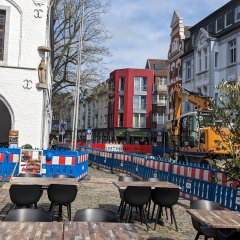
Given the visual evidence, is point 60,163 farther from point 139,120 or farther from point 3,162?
point 139,120

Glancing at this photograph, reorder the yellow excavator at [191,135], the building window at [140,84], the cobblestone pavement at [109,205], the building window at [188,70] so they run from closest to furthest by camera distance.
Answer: the cobblestone pavement at [109,205], the yellow excavator at [191,135], the building window at [188,70], the building window at [140,84]

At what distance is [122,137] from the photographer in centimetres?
6700

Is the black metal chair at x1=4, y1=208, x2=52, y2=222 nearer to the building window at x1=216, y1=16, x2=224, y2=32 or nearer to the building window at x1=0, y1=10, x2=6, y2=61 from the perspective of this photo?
the building window at x1=0, y1=10, x2=6, y2=61

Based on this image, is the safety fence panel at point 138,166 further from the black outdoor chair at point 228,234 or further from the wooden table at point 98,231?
the wooden table at point 98,231

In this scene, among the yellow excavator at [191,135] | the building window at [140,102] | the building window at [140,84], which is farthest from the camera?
the building window at [140,84]

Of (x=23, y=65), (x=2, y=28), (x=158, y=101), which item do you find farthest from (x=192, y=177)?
(x=158, y=101)

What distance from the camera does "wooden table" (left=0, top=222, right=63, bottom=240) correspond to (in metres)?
4.38

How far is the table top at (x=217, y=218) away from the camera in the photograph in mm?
5262

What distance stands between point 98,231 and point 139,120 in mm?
62193

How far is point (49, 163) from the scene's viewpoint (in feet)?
51.6

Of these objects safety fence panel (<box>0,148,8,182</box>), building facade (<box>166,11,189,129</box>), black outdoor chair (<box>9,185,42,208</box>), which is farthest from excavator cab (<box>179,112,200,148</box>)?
building facade (<box>166,11,189,129</box>)

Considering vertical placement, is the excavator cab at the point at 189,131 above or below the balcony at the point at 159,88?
below

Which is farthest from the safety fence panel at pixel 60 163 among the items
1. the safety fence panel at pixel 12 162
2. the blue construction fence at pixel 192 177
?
the blue construction fence at pixel 192 177

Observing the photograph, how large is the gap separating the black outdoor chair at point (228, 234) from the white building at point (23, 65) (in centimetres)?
1480
